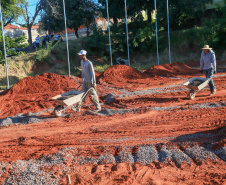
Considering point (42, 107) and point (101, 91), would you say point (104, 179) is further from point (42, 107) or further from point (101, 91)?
point (101, 91)

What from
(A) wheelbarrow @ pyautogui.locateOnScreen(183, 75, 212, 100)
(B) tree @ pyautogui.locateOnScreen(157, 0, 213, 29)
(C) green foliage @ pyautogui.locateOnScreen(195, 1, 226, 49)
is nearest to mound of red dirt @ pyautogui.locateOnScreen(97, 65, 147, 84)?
(A) wheelbarrow @ pyautogui.locateOnScreen(183, 75, 212, 100)

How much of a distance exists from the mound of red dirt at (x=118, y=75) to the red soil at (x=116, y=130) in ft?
7.36

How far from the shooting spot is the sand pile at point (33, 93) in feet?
35.9

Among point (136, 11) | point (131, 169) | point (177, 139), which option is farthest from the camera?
point (136, 11)

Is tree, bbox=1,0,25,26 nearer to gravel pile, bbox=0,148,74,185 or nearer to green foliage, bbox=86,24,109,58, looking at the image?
green foliage, bbox=86,24,109,58

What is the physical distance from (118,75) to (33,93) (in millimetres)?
5835

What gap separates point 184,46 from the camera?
29531 millimetres

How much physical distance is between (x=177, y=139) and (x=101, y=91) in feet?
25.2

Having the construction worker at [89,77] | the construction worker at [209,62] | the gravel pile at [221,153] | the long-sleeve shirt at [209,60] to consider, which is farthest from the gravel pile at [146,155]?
the long-sleeve shirt at [209,60]

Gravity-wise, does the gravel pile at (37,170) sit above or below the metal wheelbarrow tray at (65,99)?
below

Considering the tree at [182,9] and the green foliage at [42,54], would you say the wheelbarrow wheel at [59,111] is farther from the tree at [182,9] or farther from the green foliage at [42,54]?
the tree at [182,9]

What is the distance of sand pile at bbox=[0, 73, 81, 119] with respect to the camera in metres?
11.0

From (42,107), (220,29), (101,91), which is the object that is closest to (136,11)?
(220,29)

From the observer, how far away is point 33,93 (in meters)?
13.2
